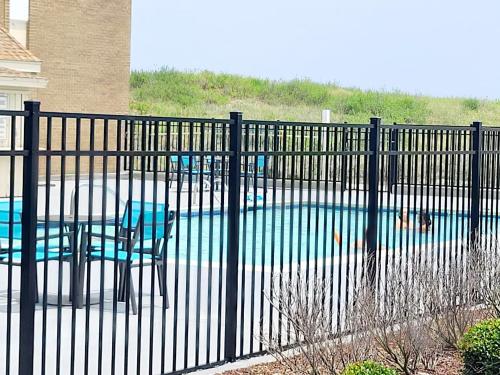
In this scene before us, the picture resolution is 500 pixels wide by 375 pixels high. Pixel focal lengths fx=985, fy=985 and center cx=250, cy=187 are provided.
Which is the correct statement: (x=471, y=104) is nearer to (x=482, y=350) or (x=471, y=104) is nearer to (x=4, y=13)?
(x=4, y=13)

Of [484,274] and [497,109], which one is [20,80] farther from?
[497,109]

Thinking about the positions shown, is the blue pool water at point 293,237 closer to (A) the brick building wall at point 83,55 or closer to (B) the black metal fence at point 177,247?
(B) the black metal fence at point 177,247

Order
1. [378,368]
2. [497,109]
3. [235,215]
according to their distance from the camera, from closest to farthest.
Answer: [378,368], [235,215], [497,109]

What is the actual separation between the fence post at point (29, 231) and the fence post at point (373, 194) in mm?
3331

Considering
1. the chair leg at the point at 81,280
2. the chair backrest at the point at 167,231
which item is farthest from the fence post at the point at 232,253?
the chair leg at the point at 81,280

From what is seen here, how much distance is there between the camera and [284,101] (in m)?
58.7

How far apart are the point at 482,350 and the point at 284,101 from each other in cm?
5281

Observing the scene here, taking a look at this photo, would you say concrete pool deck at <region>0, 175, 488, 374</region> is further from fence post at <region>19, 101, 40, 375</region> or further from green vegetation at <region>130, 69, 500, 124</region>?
green vegetation at <region>130, 69, 500, 124</region>

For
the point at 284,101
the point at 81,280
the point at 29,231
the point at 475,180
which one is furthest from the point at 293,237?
the point at 284,101

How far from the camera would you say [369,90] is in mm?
59250

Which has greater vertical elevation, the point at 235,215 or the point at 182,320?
the point at 235,215

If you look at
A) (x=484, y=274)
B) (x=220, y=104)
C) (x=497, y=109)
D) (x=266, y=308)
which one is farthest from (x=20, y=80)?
(x=497, y=109)

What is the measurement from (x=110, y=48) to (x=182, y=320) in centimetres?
2472

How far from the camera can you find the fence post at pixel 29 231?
5.20m
